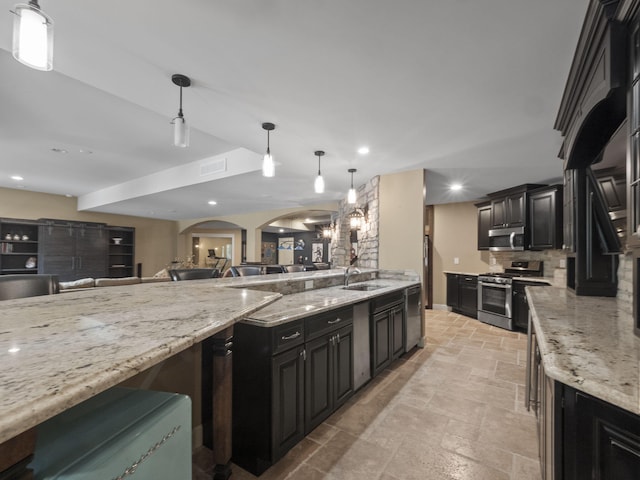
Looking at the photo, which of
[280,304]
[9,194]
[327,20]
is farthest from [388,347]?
[9,194]

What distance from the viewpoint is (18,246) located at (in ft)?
21.3

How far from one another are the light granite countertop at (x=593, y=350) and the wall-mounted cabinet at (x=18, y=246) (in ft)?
30.3

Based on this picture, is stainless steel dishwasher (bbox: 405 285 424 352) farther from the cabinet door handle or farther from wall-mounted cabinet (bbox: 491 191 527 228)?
the cabinet door handle

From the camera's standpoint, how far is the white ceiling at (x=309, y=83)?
55.7 inches

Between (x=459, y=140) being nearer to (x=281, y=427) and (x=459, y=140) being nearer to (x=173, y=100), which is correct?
(x=173, y=100)

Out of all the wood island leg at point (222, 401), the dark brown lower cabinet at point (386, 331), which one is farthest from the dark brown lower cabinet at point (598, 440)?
the dark brown lower cabinet at point (386, 331)

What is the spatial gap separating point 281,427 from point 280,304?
80 cm

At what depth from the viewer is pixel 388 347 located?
9.73ft

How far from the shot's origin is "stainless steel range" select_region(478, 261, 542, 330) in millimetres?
4602

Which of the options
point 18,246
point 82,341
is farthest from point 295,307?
point 18,246

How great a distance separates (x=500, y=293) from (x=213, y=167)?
5125mm

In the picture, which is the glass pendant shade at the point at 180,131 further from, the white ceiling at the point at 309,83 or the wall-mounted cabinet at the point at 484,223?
the wall-mounted cabinet at the point at 484,223

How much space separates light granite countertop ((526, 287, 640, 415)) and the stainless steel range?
3.02 metres

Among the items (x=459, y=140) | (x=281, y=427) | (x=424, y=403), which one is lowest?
(x=424, y=403)
